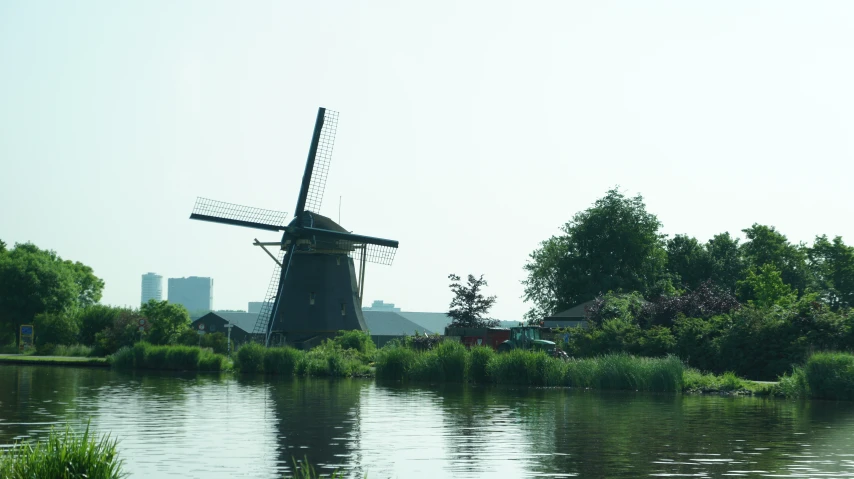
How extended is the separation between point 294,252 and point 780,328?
3285cm

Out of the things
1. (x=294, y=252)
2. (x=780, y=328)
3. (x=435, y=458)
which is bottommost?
(x=435, y=458)

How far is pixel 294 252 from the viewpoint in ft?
210

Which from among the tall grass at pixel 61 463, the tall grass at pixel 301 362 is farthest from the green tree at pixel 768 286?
the tall grass at pixel 61 463

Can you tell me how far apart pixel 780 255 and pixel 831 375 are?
174 ft

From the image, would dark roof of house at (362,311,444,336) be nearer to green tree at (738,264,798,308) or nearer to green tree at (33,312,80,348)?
green tree at (33,312,80,348)

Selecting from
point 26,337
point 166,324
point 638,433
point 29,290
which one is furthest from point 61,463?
point 29,290

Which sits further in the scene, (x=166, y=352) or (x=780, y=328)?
(x=166, y=352)

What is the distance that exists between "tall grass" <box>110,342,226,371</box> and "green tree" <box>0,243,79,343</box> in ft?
101

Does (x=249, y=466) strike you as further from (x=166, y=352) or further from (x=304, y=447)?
(x=166, y=352)

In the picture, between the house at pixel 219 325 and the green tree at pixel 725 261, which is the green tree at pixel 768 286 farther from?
the house at pixel 219 325

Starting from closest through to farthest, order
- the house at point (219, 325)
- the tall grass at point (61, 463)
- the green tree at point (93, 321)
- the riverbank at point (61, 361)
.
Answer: the tall grass at point (61, 463), the riverbank at point (61, 361), the green tree at point (93, 321), the house at point (219, 325)

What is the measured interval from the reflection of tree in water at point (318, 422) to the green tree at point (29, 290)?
175ft

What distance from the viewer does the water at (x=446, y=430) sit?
18.5 metres

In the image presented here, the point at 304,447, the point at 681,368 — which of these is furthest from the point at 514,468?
the point at 681,368
